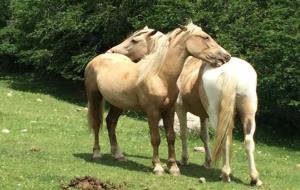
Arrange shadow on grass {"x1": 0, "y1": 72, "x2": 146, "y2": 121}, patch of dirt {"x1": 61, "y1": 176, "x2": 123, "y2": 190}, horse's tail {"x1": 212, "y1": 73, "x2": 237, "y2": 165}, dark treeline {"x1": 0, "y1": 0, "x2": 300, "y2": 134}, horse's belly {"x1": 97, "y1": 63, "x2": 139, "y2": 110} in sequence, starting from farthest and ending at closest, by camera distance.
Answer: shadow on grass {"x1": 0, "y1": 72, "x2": 146, "y2": 121}, dark treeline {"x1": 0, "y1": 0, "x2": 300, "y2": 134}, horse's belly {"x1": 97, "y1": 63, "x2": 139, "y2": 110}, horse's tail {"x1": 212, "y1": 73, "x2": 237, "y2": 165}, patch of dirt {"x1": 61, "y1": 176, "x2": 123, "y2": 190}

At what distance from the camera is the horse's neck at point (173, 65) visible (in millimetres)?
8789

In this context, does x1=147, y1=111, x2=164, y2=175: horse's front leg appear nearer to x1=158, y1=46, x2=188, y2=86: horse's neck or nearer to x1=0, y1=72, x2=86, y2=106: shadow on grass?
x1=158, y1=46, x2=188, y2=86: horse's neck

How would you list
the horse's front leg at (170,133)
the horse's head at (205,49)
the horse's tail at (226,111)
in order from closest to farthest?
the horse's tail at (226,111) < the horse's head at (205,49) < the horse's front leg at (170,133)

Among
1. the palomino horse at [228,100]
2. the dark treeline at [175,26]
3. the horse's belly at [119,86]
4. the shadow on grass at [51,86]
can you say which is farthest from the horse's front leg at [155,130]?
→ the shadow on grass at [51,86]

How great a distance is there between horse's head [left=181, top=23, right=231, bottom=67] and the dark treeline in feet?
→ 24.7

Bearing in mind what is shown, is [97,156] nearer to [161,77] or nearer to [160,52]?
[161,77]

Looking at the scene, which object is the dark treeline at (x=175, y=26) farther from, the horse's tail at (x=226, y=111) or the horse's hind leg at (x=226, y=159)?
the horse's tail at (x=226, y=111)

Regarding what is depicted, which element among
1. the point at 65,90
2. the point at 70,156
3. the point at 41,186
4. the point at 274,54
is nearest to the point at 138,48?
the point at 70,156

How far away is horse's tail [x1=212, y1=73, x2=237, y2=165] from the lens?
830cm

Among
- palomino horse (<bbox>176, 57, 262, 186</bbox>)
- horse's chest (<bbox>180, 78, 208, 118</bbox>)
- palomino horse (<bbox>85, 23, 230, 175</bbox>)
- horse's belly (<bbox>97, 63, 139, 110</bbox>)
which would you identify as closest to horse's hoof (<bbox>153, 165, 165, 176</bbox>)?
palomino horse (<bbox>85, 23, 230, 175</bbox>)

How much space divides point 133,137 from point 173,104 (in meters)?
4.64

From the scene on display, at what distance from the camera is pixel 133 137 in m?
13.4

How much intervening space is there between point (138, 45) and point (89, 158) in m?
2.24

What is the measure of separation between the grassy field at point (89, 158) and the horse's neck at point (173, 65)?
1.55 m
